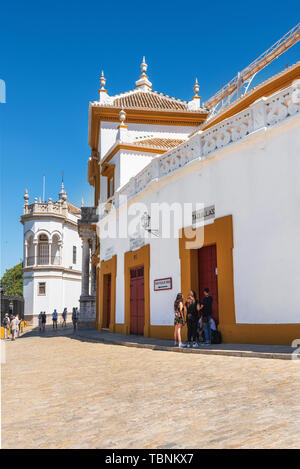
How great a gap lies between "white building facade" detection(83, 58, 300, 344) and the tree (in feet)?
181

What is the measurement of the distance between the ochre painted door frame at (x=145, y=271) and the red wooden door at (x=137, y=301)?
24cm

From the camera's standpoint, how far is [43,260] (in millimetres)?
43312

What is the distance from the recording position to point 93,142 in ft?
92.5

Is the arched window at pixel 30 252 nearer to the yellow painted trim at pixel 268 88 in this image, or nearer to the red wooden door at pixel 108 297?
the red wooden door at pixel 108 297

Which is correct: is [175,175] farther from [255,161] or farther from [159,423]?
[159,423]

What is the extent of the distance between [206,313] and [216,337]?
678 millimetres

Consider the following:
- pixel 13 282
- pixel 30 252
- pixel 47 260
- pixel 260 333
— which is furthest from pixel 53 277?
pixel 260 333

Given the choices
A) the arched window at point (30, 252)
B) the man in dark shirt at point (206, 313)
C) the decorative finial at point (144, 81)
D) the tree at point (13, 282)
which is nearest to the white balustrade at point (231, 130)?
the man in dark shirt at point (206, 313)

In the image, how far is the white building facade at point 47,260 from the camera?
41.8 metres

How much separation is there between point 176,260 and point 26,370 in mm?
5754

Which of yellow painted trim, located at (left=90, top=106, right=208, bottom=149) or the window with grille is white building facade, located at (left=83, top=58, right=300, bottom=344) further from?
the window with grille

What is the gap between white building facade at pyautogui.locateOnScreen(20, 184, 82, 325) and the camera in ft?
137

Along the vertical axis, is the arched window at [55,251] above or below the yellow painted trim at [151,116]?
below

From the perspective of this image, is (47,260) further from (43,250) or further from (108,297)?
(108,297)
